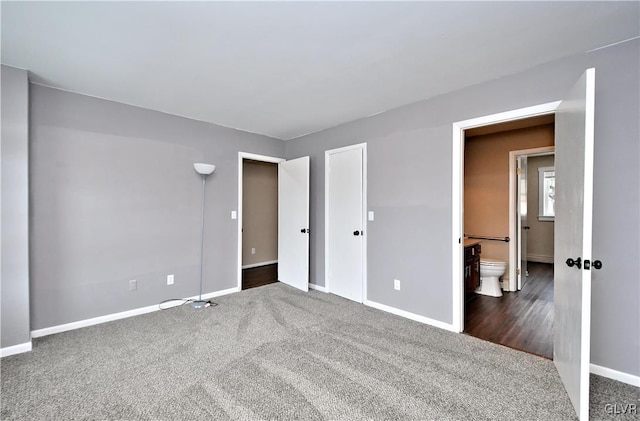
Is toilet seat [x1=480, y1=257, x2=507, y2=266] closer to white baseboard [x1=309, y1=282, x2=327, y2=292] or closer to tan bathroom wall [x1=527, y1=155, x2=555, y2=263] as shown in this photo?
white baseboard [x1=309, y1=282, x2=327, y2=292]

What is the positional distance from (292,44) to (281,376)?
2462 mm

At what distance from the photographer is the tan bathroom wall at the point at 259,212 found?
6.02 m

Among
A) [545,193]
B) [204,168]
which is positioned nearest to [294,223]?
[204,168]

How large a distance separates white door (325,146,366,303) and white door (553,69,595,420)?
2045 mm

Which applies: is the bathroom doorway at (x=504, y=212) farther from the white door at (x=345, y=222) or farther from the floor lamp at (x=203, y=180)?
the floor lamp at (x=203, y=180)

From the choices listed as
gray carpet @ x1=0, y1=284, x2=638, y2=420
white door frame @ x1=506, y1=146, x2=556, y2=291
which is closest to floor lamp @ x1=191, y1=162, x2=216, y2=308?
gray carpet @ x1=0, y1=284, x2=638, y2=420

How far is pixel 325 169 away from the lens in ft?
13.9

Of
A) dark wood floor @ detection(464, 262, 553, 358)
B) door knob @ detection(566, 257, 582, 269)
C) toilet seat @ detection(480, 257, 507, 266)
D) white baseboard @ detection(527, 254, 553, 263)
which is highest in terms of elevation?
door knob @ detection(566, 257, 582, 269)

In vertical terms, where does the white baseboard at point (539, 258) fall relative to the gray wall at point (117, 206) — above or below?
below

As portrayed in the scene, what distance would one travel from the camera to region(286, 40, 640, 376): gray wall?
203 cm

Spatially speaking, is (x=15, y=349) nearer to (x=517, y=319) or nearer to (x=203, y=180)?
(x=203, y=180)

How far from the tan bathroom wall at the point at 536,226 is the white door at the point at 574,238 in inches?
209

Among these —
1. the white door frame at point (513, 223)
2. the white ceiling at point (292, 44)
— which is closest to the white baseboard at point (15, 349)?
the white ceiling at point (292, 44)

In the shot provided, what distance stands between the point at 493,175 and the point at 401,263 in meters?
2.43
